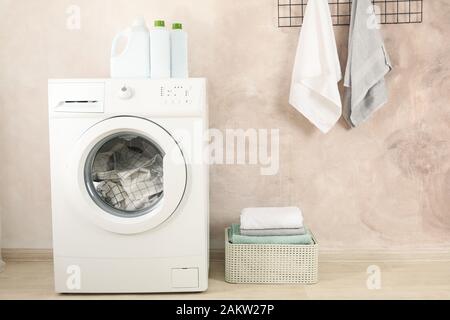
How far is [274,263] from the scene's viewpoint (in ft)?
7.81

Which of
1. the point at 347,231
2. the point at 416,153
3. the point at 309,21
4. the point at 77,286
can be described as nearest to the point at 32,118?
the point at 77,286

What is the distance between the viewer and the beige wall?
2.61 m

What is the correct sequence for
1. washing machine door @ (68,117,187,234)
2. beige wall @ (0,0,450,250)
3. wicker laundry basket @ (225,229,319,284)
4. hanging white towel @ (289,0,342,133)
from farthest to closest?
1. beige wall @ (0,0,450,250)
2. hanging white towel @ (289,0,342,133)
3. wicker laundry basket @ (225,229,319,284)
4. washing machine door @ (68,117,187,234)

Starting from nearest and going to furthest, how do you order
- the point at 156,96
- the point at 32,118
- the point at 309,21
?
1. the point at 156,96
2. the point at 309,21
3. the point at 32,118

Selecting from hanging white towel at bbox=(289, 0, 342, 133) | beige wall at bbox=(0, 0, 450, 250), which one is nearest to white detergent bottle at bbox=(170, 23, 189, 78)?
beige wall at bbox=(0, 0, 450, 250)

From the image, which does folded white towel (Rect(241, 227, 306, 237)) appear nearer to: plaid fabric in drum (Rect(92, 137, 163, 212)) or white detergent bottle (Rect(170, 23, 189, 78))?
plaid fabric in drum (Rect(92, 137, 163, 212))

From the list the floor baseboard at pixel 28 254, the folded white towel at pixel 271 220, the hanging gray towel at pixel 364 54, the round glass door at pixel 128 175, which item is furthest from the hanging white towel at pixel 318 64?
the floor baseboard at pixel 28 254

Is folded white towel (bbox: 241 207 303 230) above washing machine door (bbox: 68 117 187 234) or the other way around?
the other way around

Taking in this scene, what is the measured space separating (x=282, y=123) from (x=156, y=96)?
Result: 714 mm

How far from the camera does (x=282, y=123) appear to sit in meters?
2.65

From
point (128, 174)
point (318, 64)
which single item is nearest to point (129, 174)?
point (128, 174)

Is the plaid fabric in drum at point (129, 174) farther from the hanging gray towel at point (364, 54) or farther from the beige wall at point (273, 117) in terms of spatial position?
the hanging gray towel at point (364, 54)

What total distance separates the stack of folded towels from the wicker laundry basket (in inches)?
0.9
